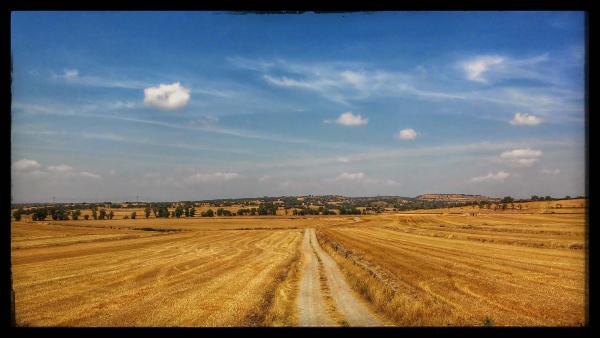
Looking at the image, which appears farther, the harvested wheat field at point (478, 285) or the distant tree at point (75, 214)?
the distant tree at point (75, 214)

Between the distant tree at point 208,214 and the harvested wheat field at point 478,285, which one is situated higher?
the harvested wheat field at point 478,285

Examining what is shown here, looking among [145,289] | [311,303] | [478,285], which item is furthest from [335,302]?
[145,289]

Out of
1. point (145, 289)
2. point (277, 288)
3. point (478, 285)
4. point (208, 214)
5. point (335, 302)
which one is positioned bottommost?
point (208, 214)

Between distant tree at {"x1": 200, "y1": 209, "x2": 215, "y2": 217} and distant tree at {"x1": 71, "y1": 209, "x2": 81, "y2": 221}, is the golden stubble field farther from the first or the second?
distant tree at {"x1": 200, "y1": 209, "x2": 215, "y2": 217}

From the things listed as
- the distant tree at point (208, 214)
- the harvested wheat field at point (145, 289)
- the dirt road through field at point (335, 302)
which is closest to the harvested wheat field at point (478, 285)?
the dirt road through field at point (335, 302)

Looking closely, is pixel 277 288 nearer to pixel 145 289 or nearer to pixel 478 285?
pixel 145 289

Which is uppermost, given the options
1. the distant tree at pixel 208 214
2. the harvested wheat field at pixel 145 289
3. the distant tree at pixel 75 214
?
the harvested wheat field at pixel 145 289

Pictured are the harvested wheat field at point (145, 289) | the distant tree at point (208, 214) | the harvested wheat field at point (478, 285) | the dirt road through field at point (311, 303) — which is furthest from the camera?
the distant tree at point (208, 214)

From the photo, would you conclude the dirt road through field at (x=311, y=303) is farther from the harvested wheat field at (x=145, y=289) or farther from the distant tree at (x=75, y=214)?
the distant tree at (x=75, y=214)

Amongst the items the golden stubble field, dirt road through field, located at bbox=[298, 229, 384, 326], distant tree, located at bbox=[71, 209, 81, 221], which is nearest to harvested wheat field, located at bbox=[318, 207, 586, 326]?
the golden stubble field

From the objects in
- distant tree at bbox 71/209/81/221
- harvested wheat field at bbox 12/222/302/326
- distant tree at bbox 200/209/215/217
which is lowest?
distant tree at bbox 200/209/215/217

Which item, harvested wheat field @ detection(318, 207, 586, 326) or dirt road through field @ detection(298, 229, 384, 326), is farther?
harvested wheat field @ detection(318, 207, 586, 326)
